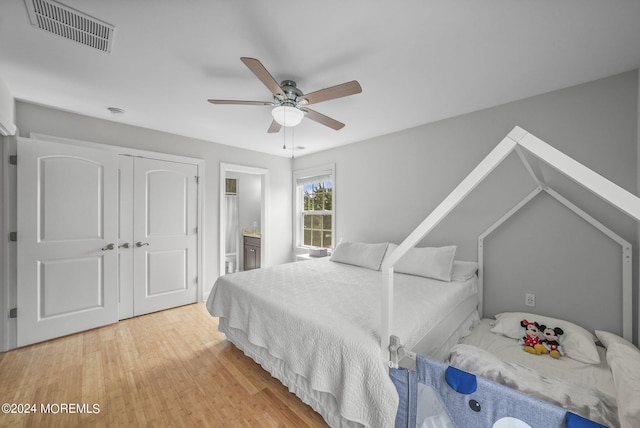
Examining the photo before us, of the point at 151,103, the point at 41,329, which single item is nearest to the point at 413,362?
the point at 151,103

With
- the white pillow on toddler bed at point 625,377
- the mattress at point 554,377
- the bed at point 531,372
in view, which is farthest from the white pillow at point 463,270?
the bed at point 531,372

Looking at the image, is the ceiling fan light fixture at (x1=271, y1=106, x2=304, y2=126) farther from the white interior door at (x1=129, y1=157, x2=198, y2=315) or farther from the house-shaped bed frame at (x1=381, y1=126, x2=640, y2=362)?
the white interior door at (x1=129, y1=157, x2=198, y2=315)

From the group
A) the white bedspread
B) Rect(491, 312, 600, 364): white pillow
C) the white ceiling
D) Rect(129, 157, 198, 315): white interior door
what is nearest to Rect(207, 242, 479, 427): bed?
the white bedspread

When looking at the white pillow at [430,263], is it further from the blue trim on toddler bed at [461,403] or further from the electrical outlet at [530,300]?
the blue trim on toddler bed at [461,403]

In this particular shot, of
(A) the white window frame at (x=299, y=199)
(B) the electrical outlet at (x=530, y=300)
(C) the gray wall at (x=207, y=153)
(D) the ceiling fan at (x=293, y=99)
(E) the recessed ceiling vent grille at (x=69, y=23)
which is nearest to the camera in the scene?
(E) the recessed ceiling vent grille at (x=69, y=23)

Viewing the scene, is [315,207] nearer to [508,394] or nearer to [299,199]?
[299,199]

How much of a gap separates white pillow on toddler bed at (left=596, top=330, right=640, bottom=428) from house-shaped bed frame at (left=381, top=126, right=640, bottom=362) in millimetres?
529

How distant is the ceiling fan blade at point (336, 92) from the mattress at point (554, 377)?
163 centimetres

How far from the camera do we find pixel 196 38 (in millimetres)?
1581

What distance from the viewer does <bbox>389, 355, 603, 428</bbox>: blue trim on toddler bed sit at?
836mm

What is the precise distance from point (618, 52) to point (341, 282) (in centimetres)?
265

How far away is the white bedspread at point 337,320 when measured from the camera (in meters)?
1.29

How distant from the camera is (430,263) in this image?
8.41 feet

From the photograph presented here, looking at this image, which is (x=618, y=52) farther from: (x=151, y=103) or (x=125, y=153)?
(x=125, y=153)
